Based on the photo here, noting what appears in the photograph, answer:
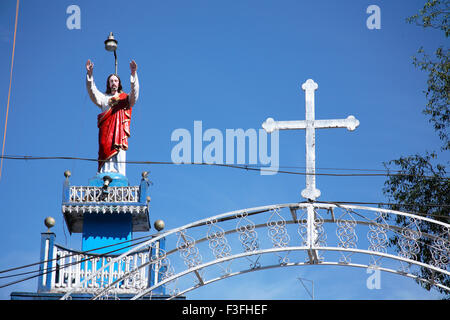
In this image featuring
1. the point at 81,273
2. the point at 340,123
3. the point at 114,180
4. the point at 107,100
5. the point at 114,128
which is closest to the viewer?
the point at 340,123

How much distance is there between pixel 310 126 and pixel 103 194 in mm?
5791

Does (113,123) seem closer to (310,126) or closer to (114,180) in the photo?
(114,180)

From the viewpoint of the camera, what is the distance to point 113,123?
20.8 metres

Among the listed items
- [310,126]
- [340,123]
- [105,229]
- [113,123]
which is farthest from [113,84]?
[340,123]

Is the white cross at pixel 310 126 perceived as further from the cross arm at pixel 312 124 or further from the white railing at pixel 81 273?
the white railing at pixel 81 273

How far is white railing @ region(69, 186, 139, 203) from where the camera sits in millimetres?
19750

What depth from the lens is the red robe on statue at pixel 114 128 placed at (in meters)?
20.6

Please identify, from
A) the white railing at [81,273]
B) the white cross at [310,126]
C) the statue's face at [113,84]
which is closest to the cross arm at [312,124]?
the white cross at [310,126]

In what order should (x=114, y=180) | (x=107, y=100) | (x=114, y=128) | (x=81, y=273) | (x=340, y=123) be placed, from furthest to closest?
1. (x=107, y=100)
2. (x=114, y=128)
3. (x=114, y=180)
4. (x=81, y=273)
5. (x=340, y=123)

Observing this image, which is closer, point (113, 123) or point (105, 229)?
point (105, 229)

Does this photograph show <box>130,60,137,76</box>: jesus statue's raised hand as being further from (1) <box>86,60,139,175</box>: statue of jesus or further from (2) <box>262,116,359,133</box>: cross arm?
(2) <box>262,116,359,133</box>: cross arm

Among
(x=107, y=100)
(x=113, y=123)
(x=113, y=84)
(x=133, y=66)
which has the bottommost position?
(x=113, y=123)

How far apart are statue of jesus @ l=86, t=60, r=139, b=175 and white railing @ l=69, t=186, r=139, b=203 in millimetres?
827
